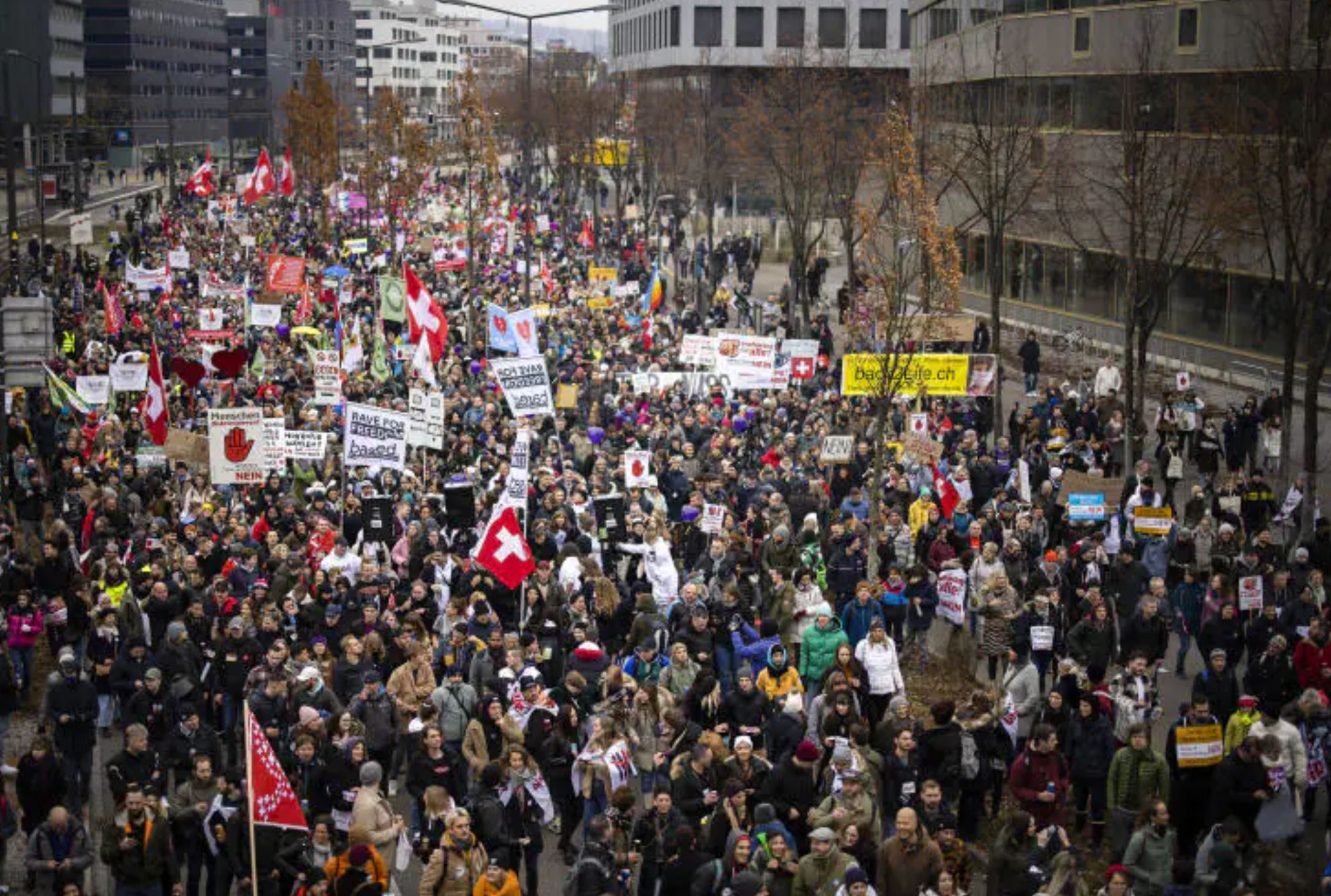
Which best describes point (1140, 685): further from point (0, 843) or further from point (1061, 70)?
point (1061, 70)

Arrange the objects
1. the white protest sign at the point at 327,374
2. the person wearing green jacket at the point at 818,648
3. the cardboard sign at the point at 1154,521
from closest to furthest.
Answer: the person wearing green jacket at the point at 818,648 < the cardboard sign at the point at 1154,521 < the white protest sign at the point at 327,374

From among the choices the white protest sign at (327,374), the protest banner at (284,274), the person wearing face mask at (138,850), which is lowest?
the person wearing face mask at (138,850)

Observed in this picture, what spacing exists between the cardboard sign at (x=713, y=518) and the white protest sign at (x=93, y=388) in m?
11.4

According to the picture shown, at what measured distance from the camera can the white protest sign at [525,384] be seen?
82.2 ft

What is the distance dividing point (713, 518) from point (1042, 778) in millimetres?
8198

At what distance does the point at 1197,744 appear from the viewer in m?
14.4

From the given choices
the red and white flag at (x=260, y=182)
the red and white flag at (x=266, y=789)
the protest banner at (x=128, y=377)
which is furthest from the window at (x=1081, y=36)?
the red and white flag at (x=266, y=789)

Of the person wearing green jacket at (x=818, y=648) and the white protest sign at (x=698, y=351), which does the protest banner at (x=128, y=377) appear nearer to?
the white protest sign at (x=698, y=351)

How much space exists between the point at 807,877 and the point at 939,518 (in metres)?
10.6

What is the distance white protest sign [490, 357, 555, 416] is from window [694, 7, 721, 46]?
7224cm

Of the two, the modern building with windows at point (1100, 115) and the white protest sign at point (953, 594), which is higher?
the modern building with windows at point (1100, 115)

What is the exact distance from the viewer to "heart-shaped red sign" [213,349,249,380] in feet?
104

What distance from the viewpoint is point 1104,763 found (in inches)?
581

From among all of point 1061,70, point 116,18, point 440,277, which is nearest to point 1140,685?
point 1061,70
